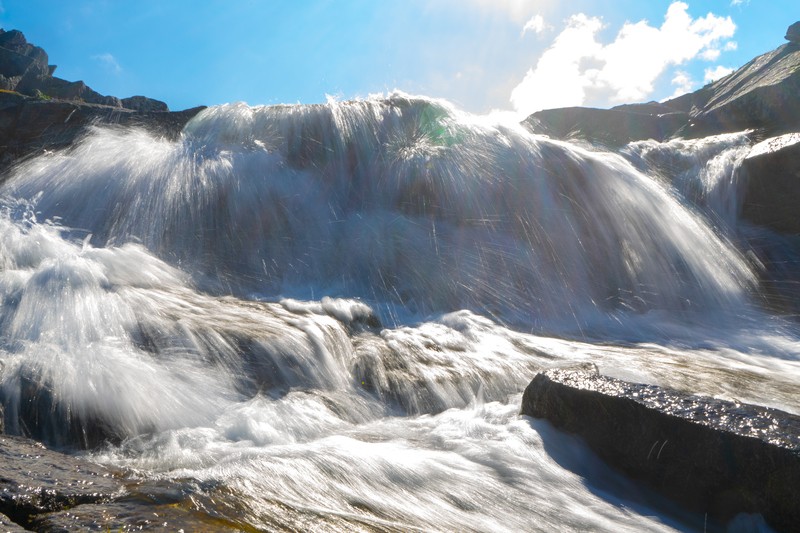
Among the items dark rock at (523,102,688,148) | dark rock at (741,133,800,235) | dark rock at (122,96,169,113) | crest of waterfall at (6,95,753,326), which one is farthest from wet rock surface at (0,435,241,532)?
dark rock at (122,96,169,113)

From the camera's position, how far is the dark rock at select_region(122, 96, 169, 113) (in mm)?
16469

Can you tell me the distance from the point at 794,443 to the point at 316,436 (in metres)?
2.73

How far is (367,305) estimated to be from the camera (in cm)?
695

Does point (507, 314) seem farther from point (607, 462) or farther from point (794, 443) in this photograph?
point (794, 443)

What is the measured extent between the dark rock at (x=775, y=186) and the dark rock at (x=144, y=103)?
1366 centimetres

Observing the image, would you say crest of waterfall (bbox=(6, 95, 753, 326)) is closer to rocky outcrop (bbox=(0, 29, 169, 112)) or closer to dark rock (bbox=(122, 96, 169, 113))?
dark rock (bbox=(122, 96, 169, 113))

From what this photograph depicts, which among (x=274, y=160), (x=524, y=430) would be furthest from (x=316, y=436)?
(x=274, y=160)

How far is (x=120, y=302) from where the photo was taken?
528cm

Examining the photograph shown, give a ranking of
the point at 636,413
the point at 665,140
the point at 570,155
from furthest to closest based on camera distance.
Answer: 1. the point at 665,140
2. the point at 570,155
3. the point at 636,413

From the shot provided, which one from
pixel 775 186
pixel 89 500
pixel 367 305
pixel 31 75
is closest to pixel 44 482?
pixel 89 500

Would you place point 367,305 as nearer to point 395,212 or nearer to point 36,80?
point 395,212

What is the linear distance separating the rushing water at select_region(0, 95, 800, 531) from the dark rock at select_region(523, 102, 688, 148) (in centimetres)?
206

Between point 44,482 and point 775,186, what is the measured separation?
10923 mm

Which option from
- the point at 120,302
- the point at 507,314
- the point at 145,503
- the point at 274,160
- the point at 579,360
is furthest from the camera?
the point at 274,160
